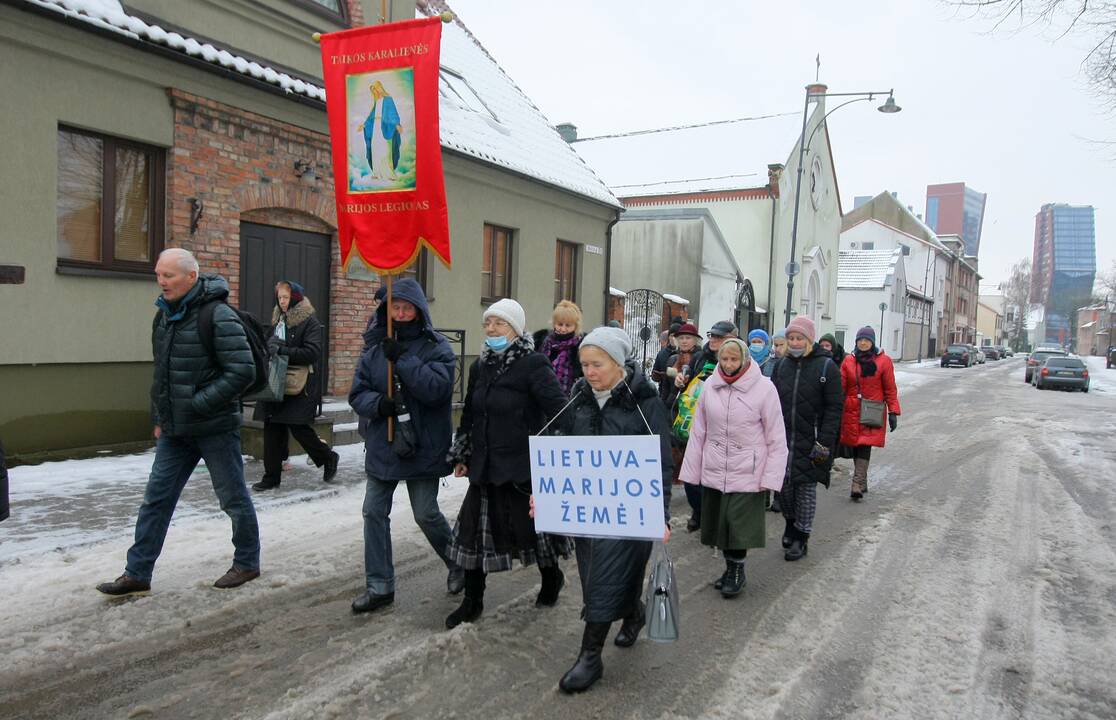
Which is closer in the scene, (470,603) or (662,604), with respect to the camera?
(662,604)

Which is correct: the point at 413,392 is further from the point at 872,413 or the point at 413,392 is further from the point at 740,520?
the point at 872,413

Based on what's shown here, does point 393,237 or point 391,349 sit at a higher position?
point 393,237

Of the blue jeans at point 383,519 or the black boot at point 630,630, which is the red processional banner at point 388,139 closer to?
the blue jeans at point 383,519

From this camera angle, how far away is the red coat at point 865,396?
26.0ft

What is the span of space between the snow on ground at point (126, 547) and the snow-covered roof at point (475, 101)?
4.50 metres

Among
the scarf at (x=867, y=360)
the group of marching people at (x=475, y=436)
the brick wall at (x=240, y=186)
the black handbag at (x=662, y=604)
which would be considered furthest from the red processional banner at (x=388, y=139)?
the scarf at (x=867, y=360)

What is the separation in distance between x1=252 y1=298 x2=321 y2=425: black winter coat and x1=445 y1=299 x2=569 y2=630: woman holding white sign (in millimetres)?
3494

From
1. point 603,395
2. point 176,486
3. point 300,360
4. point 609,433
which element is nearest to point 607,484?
point 609,433

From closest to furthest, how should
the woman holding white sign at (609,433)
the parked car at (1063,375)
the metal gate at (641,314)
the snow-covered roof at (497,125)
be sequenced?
the woman holding white sign at (609,433) < the snow-covered roof at (497,125) < the metal gate at (641,314) < the parked car at (1063,375)

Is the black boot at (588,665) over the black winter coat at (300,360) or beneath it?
beneath

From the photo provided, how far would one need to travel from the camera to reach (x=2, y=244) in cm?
713

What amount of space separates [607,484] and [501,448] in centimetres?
79

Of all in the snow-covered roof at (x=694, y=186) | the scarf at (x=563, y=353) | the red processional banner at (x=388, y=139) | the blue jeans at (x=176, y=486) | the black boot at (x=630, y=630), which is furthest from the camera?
the snow-covered roof at (x=694, y=186)

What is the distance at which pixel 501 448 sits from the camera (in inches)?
162
